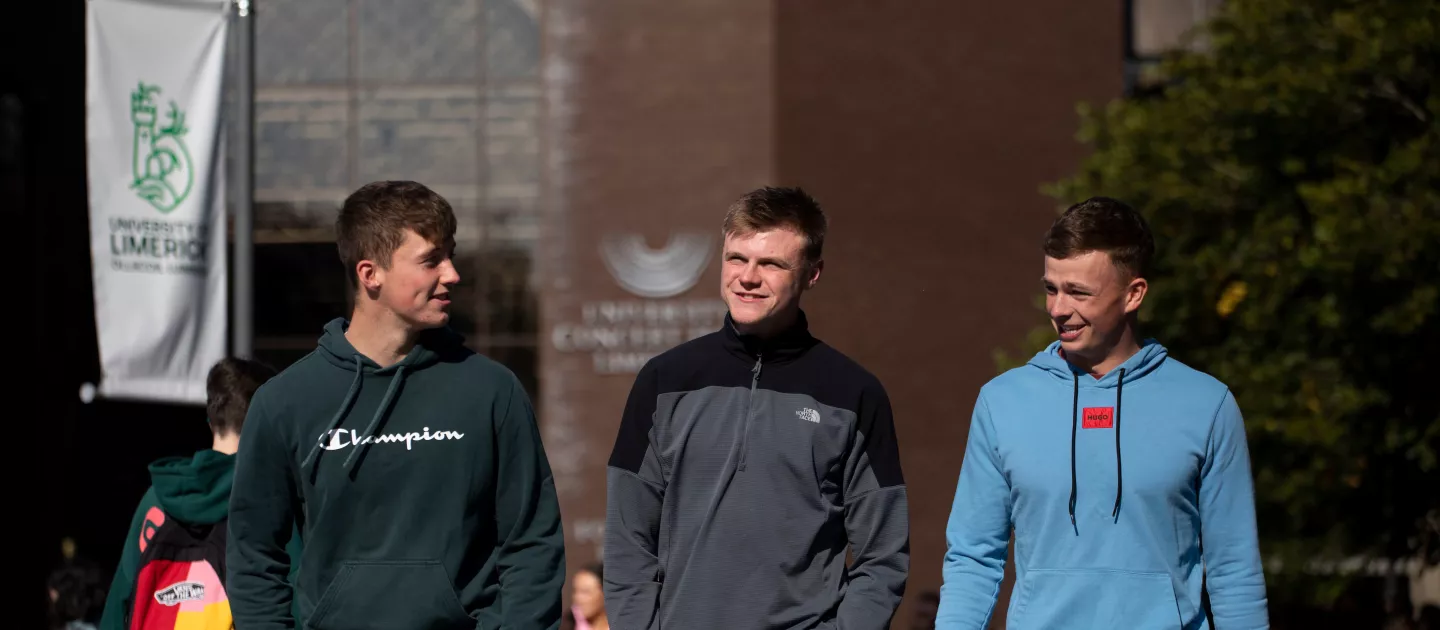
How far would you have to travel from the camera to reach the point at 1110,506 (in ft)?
15.5

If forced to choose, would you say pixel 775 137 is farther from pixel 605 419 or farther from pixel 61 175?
pixel 61 175

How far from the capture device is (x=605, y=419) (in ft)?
66.4

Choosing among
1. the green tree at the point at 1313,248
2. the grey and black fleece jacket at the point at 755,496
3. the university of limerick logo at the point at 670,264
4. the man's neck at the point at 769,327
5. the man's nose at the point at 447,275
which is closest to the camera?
the man's nose at the point at 447,275

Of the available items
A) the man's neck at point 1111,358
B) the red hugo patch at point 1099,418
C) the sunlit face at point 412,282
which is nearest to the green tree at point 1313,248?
the man's neck at point 1111,358

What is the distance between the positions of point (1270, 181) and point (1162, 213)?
3.59 feet

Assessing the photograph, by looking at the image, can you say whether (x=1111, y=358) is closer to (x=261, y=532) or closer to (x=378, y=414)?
(x=378, y=414)

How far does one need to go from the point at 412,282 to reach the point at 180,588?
2.08 metres

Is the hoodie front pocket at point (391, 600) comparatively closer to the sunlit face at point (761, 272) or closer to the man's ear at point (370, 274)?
the man's ear at point (370, 274)

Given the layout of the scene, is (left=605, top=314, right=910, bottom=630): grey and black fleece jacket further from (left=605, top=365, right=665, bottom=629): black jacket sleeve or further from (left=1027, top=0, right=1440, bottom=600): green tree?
(left=1027, top=0, right=1440, bottom=600): green tree

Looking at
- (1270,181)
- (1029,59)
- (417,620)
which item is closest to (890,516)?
(417,620)

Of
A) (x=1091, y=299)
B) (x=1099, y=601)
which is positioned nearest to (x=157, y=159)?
(x=1091, y=299)

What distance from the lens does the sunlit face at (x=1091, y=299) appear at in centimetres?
481

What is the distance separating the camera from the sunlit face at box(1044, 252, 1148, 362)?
4809 millimetres

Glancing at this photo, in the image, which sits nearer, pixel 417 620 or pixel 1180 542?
pixel 417 620
